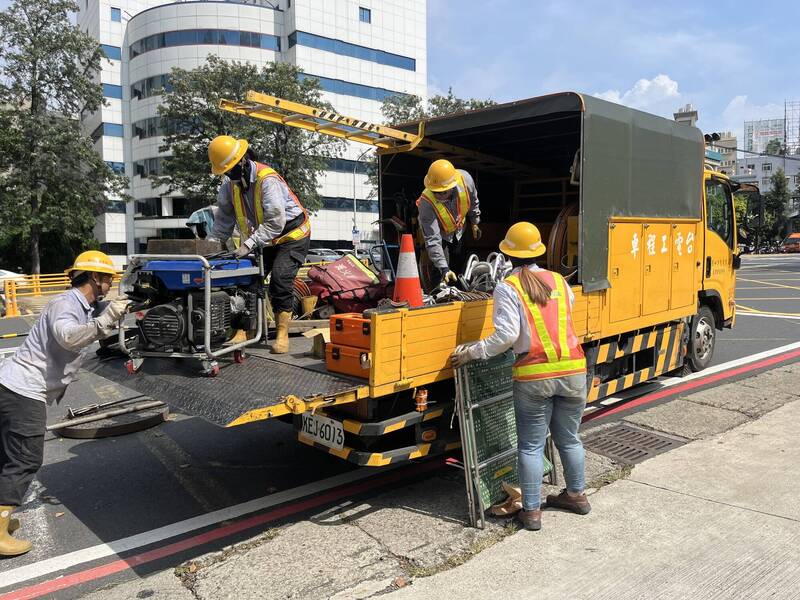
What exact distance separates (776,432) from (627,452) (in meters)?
1.59

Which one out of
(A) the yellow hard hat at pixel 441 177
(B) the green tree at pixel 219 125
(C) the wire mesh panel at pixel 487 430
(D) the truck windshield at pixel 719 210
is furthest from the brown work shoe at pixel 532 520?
(B) the green tree at pixel 219 125

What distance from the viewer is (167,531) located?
13.2 feet

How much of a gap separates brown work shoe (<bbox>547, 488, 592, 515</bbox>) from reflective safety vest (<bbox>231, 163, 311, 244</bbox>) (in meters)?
2.78

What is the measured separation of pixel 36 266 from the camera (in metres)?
31.2

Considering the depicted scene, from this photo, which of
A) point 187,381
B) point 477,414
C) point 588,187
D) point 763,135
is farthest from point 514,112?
point 763,135

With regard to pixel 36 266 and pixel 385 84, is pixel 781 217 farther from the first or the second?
pixel 36 266

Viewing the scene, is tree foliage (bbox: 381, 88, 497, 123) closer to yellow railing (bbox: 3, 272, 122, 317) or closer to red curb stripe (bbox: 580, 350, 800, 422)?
yellow railing (bbox: 3, 272, 122, 317)

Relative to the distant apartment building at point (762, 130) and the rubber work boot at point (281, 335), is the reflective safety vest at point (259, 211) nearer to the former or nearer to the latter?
the rubber work boot at point (281, 335)

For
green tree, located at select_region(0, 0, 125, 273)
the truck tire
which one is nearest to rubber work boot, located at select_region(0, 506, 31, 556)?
the truck tire

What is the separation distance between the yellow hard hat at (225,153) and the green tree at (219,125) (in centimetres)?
2322

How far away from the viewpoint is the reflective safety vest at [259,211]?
4836mm

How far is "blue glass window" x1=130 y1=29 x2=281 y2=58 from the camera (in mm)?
43688

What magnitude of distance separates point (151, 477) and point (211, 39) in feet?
148

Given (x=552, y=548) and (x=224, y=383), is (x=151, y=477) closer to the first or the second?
(x=224, y=383)
